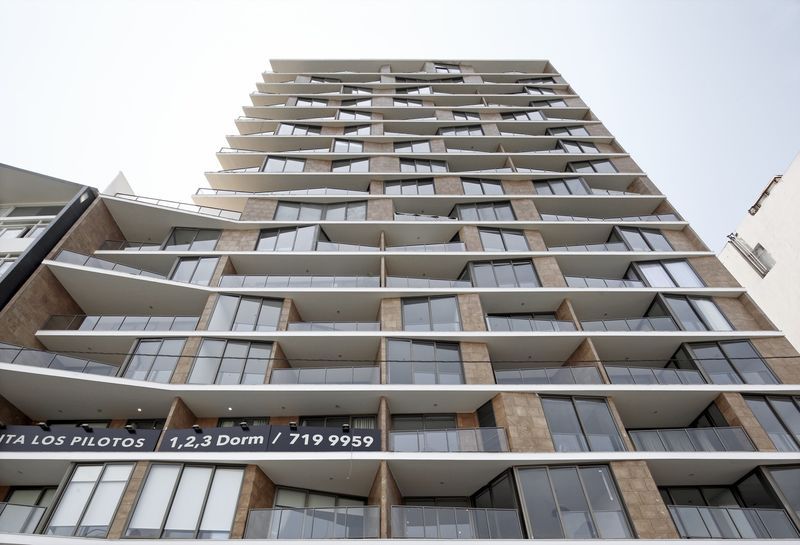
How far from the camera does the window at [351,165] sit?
30.5 meters

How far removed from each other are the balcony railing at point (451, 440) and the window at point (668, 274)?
12049mm

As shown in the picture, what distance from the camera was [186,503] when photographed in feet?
48.4

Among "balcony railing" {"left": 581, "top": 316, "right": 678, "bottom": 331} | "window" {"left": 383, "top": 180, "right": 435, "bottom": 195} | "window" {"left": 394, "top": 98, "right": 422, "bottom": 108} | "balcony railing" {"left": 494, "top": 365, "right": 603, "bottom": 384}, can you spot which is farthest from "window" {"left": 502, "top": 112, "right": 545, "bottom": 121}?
"balcony railing" {"left": 494, "top": 365, "right": 603, "bottom": 384}

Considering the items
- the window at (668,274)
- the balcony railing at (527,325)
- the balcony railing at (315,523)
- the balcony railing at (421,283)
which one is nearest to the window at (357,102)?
the balcony railing at (421,283)

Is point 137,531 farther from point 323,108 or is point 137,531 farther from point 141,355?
point 323,108

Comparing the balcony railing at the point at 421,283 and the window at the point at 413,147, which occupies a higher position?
the window at the point at 413,147

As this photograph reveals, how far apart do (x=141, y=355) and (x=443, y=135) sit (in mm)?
23871

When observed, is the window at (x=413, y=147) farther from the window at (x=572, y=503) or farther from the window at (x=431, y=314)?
the window at (x=572, y=503)

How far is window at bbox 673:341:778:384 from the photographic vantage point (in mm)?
18938

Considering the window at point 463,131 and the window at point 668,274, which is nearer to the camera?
the window at point 668,274

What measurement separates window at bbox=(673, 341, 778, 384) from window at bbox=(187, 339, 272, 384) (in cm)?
1723

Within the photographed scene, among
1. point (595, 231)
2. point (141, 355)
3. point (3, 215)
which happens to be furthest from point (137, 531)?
point (595, 231)

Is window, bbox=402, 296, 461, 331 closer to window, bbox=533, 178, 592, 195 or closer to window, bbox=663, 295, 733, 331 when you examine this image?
window, bbox=663, 295, 733, 331

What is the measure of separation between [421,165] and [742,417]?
21428mm
